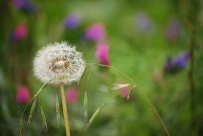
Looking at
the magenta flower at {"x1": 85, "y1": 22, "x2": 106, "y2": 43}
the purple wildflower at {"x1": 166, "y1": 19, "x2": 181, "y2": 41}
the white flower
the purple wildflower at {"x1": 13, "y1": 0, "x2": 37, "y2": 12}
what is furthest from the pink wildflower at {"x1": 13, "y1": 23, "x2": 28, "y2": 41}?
the purple wildflower at {"x1": 166, "y1": 19, "x2": 181, "y2": 41}

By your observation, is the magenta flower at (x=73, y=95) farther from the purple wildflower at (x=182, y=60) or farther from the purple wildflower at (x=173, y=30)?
the purple wildflower at (x=173, y=30)

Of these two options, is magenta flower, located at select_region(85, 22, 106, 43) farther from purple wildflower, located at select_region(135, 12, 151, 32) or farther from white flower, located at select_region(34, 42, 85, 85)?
purple wildflower, located at select_region(135, 12, 151, 32)

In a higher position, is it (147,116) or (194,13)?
(194,13)

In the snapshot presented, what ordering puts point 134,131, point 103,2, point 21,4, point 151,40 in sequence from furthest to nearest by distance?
point 103,2 → point 151,40 → point 21,4 → point 134,131

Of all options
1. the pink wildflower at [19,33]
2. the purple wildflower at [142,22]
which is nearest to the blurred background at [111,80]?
the pink wildflower at [19,33]

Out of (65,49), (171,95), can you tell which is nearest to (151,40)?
(171,95)

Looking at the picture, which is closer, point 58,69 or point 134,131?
point 58,69

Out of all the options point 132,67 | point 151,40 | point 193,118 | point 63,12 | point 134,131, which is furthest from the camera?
point 63,12

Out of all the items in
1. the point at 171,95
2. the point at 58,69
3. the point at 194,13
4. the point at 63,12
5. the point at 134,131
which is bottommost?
the point at 134,131

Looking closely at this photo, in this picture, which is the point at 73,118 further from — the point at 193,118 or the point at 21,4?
the point at 21,4
